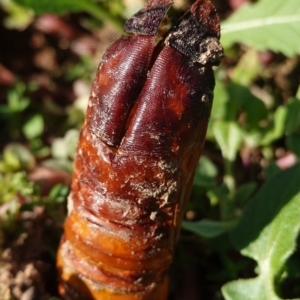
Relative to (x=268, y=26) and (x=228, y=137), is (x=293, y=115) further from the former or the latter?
(x=268, y=26)

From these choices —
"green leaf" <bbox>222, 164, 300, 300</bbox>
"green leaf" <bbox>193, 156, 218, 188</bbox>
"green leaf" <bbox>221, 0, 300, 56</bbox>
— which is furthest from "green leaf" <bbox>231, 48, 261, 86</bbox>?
"green leaf" <bbox>222, 164, 300, 300</bbox>

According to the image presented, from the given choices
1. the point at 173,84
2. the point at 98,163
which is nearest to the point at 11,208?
the point at 98,163

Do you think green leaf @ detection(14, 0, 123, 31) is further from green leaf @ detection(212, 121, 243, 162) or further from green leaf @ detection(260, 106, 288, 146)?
green leaf @ detection(260, 106, 288, 146)

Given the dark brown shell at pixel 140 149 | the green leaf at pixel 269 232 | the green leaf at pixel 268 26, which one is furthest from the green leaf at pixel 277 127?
the dark brown shell at pixel 140 149

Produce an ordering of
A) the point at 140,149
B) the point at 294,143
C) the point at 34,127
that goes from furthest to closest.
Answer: the point at 34,127
the point at 294,143
the point at 140,149

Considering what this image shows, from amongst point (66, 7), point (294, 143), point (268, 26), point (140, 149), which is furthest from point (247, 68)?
point (140, 149)

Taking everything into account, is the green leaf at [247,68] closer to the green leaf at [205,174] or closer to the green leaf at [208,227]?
the green leaf at [205,174]
